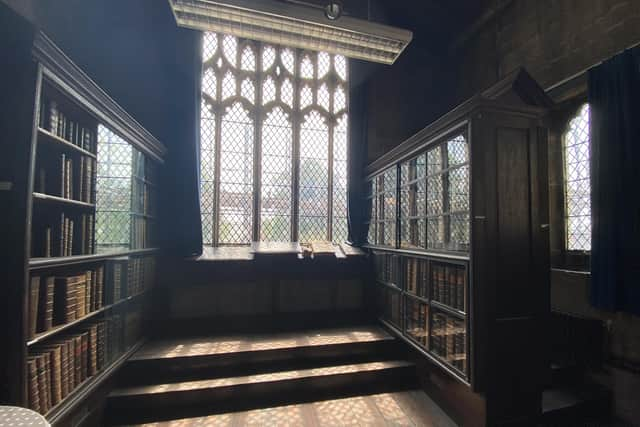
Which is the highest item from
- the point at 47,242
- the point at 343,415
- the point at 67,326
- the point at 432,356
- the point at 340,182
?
the point at 340,182

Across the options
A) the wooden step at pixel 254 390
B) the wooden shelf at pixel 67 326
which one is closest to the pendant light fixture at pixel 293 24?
the wooden shelf at pixel 67 326

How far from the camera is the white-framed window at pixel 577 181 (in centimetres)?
267

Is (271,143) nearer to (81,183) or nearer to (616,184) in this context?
(81,183)

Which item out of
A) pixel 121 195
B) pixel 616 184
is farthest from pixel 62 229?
pixel 616 184

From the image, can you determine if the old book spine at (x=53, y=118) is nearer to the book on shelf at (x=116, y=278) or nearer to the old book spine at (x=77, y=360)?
the book on shelf at (x=116, y=278)

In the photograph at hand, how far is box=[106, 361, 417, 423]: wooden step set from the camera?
2.17m

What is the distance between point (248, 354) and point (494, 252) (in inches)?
90.7

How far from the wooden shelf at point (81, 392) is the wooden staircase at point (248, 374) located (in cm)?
22

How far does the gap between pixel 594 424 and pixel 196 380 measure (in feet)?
10.6

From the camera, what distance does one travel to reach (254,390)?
94.0 inches

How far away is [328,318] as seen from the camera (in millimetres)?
3611

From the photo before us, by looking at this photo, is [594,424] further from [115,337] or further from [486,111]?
[115,337]

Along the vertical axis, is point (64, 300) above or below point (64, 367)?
above

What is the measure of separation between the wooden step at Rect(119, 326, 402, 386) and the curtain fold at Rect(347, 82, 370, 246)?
140 centimetres
